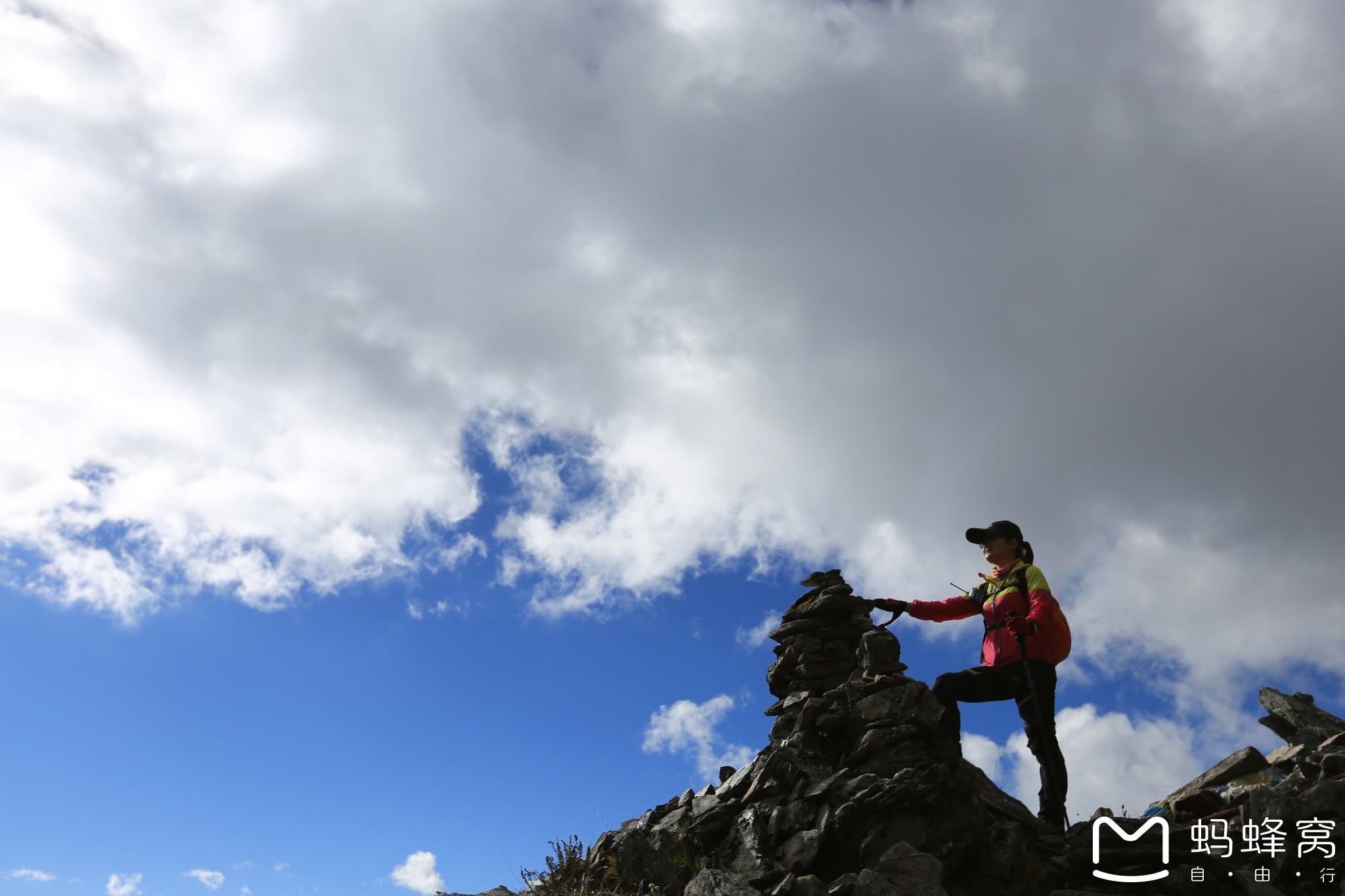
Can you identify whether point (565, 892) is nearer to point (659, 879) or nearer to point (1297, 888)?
point (659, 879)

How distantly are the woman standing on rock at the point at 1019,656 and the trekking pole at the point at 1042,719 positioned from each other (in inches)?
0.4

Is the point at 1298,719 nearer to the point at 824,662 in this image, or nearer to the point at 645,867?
the point at 824,662

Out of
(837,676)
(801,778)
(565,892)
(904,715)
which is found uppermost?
(837,676)

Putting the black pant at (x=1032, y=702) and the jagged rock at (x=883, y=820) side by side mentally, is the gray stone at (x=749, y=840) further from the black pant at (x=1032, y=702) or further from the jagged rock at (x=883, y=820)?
the black pant at (x=1032, y=702)

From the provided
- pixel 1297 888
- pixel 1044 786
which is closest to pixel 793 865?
pixel 1044 786

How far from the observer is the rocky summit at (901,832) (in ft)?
37.8

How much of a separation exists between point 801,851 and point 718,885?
174cm

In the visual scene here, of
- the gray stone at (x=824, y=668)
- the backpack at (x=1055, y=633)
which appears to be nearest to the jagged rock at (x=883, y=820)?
the gray stone at (x=824, y=668)

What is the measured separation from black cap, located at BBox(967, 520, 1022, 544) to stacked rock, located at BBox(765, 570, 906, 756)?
103 inches

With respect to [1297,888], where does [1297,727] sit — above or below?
above

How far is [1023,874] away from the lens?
11.8 m

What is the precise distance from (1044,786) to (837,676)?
4736mm

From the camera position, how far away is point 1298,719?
20266mm

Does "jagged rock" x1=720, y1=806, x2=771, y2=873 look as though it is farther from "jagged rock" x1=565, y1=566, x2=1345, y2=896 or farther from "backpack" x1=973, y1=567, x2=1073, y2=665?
"backpack" x1=973, y1=567, x2=1073, y2=665
